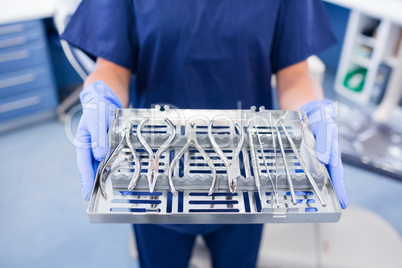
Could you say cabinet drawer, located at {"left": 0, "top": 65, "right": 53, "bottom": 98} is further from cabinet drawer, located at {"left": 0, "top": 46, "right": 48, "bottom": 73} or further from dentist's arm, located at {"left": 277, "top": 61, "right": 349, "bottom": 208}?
dentist's arm, located at {"left": 277, "top": 61, "right": 349, "bottom": 208}

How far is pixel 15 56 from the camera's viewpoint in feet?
6.31

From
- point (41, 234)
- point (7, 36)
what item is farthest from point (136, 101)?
point (7, 36)

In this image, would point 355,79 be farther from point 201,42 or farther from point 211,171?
point 211,171

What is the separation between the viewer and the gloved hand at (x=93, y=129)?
63cm

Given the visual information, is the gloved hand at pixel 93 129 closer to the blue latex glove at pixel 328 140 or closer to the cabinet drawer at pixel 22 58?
the blue latex glove at pixel 328 140

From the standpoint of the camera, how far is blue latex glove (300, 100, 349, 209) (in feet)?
2.07

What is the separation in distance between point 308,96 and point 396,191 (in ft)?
4.19

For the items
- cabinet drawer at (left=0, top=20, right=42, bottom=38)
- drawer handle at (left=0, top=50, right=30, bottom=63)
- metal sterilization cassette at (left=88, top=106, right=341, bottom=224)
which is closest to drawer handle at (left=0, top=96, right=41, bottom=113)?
drawer handle at (left=0, top=50, right=30, bottom=63)

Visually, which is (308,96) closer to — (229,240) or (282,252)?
(229,240)

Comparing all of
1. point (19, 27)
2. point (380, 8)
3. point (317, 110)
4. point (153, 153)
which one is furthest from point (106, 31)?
point (380, 8)

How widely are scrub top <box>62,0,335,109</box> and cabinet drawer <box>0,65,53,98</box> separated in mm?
1332

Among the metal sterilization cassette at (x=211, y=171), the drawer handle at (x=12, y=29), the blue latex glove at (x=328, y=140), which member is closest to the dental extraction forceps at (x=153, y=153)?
the metal sterilization cassette at (x=211, y=171)

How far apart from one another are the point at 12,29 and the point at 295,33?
1569 millimetres

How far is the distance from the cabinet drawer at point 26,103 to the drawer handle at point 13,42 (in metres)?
0.28
